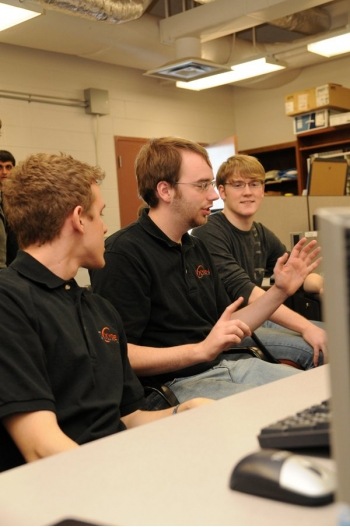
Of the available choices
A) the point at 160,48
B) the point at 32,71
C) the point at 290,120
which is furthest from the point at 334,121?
the point at 32,71

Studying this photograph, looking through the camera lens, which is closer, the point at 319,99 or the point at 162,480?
the point at 162,480

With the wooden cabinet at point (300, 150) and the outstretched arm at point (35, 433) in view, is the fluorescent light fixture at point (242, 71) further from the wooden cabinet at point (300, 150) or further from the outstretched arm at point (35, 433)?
the outstretched arm at point (35, 433)

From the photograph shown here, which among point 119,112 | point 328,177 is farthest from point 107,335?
point 119,112

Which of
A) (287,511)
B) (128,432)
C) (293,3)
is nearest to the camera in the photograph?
(287,511)

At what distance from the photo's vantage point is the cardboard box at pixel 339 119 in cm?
609

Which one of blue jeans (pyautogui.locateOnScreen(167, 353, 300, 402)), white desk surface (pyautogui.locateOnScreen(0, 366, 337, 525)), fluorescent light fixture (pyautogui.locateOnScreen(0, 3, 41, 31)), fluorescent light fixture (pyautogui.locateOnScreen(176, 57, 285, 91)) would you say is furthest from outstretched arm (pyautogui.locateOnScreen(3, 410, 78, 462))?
fluorescent light fixture (pyautogui.locateOnScreen(176, 57, 285, 91))

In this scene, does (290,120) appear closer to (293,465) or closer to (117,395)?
(117,395)

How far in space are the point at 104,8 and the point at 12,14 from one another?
2.56 ft

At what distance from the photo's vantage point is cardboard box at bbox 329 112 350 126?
6086 mm

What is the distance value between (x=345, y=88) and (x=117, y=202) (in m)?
2.43

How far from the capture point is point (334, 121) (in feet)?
20.2

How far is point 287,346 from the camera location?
232cm

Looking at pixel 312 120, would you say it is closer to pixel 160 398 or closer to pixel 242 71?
pixel 242 71

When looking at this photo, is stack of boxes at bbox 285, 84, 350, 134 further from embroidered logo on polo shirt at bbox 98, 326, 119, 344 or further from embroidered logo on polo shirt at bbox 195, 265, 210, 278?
embroidered logo on polo shirt at bbox 98, 326, 119, 344
